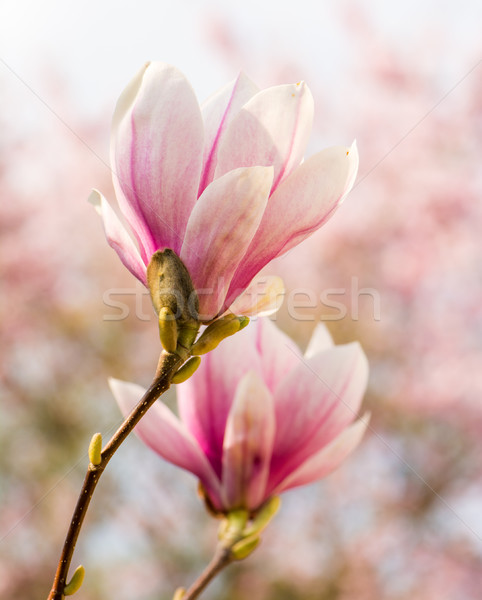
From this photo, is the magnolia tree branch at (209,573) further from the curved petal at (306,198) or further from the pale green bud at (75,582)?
the curved petal at (306,198)

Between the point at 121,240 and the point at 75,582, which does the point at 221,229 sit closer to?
the point at 121,240

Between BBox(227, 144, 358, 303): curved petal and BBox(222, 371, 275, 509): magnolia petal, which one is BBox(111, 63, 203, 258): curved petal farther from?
BBox(222, 371, 275, 509): magnolia petal

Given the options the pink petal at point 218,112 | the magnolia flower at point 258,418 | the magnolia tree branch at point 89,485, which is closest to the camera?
the magnolia tree branch at point 89,485

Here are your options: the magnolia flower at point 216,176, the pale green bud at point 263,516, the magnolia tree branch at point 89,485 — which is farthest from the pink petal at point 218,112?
the pale green bud at point 263,516

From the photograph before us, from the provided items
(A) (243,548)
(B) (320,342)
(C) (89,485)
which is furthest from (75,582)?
(B) (320,342)

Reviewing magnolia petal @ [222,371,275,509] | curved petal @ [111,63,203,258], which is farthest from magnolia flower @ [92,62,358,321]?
magnolia petal @ [222,371,275,509]

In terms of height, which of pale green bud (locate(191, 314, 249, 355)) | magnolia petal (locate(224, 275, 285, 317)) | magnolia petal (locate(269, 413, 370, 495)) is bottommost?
magnolia petal (locate(269, 413, 370, 495))
